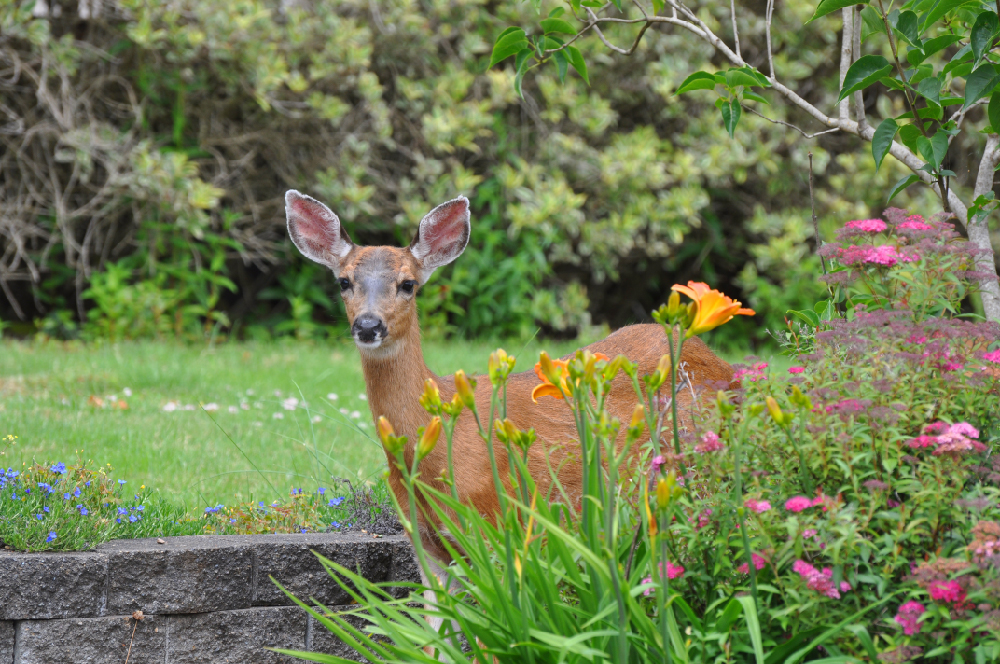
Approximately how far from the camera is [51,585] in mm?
3141

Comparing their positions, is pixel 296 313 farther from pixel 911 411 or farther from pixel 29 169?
pixel 911 411

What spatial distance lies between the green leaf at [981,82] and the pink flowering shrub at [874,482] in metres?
0.42

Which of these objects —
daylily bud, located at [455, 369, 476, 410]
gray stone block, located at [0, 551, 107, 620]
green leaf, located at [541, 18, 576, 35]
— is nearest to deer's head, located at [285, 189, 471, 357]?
green leaf, located at [541, 18, 576, 35]

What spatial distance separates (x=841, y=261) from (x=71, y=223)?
7519mm

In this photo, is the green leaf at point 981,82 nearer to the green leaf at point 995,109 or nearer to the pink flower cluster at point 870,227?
the green leaf at point 995,109

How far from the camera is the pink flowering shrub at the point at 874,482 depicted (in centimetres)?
211

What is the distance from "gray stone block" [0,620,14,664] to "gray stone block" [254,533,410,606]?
722mm

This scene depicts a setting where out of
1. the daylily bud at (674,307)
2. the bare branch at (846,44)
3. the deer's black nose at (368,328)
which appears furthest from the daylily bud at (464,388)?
the bare branch at (846,44)

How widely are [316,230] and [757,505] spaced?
238 cm

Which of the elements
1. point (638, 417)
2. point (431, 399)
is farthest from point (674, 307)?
point (431, 399)

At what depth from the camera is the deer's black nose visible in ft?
11.6

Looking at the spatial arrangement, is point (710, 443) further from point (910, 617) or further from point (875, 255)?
point (875, 255)

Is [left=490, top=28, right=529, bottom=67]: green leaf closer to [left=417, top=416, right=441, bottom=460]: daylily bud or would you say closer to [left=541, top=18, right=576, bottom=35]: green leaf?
[left=541, top=18, right=576, bottom=35]: green leaf

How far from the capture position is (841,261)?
2738mm
